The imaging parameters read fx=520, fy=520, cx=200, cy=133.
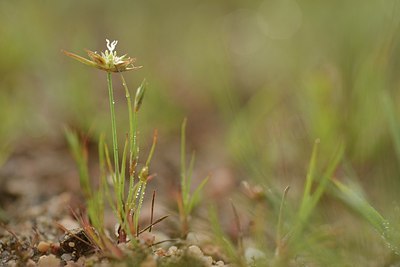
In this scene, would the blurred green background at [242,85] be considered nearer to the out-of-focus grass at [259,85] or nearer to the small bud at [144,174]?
the out-of-focus grass at [259,85]

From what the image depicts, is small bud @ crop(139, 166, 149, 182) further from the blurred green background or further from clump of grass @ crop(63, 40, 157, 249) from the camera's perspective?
the blurred green background

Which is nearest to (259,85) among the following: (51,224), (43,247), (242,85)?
(242,85)

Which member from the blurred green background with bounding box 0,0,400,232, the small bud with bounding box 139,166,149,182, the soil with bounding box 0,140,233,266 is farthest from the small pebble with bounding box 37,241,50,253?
the blurred green background with bounding box 0,0,400,232

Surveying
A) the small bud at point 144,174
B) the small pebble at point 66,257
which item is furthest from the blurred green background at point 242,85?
the small pebble at point 66,257

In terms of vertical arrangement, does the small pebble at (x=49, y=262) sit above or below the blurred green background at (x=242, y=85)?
below

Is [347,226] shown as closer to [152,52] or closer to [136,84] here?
[136,84]

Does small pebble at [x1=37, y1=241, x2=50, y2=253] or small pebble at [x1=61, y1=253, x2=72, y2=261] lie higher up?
small pebble at [x1=37, y1=241, x2=50, y2=253]

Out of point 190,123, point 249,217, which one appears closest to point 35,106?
point 190,123
